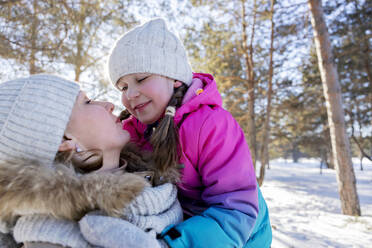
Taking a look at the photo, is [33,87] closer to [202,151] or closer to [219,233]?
[202,151]

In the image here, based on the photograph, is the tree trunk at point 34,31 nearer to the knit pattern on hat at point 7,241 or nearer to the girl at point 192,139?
the girl at point 192,139

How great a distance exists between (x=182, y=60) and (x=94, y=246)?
49.1 inches

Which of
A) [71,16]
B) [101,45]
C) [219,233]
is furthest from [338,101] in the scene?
[101,45]

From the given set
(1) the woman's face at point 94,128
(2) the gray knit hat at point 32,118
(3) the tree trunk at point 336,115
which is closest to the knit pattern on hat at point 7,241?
(2) the gray knit hat at point 32,118

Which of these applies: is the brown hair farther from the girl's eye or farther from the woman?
the girl's eye

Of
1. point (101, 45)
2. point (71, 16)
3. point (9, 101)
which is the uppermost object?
point (101, 45)

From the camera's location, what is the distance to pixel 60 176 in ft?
3.14

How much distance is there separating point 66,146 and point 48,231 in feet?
1.32

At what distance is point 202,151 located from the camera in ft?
4.42

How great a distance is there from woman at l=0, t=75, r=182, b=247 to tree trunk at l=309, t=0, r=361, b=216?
474 cm

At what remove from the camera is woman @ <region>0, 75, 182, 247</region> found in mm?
890

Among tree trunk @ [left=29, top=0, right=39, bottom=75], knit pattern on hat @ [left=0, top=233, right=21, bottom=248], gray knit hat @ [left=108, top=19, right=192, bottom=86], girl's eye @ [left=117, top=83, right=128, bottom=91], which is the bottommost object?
knit pattern on hat @ [left=0, top=233, right=21, bottom=248]

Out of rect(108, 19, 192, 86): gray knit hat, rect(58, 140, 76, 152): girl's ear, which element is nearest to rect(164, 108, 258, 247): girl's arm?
rect(108, 19, 192, 86): gray knit hat

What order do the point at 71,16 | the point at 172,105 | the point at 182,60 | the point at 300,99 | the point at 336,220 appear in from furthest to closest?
the point at 300,99, the point at 336,220, the point at 71,16, the point at 182,60, the point at 172,105
